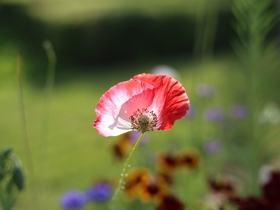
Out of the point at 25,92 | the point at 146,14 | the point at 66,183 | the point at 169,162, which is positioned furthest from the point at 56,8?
the point at 169,162

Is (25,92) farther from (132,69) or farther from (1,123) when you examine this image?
(132,69)

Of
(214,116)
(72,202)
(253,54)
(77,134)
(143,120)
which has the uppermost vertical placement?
(77,134)

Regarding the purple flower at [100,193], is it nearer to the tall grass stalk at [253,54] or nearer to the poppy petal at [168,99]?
the tall grass stalk at [253,54]

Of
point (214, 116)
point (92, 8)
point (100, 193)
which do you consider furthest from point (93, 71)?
point (100, 193)

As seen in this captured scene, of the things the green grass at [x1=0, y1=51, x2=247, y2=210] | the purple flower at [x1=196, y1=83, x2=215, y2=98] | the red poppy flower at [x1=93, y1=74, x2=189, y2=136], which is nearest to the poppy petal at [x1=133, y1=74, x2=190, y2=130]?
the red poppy flower at [x1=93, y1=74, x2=189, y2=136]

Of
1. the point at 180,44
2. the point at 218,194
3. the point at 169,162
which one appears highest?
the point at 180,44

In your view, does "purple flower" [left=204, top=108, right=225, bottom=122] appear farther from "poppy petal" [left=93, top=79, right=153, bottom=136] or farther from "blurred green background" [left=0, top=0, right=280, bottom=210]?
"poppy petal" [left=93, top=79, right=153, bottom=136]

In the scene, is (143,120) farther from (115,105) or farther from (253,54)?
(253,54)
